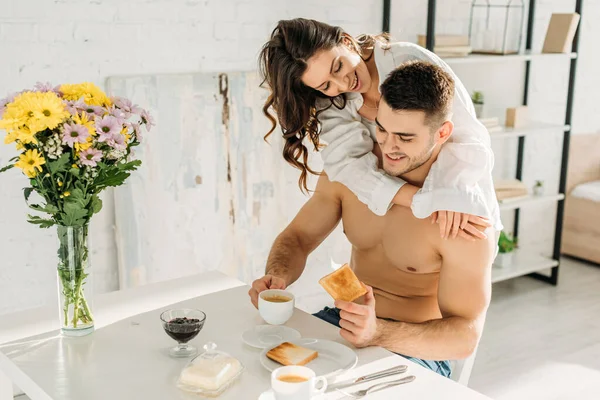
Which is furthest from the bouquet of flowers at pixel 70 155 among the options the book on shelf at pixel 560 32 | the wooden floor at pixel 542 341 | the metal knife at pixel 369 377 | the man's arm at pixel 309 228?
the book on shelf at pixel 560 32

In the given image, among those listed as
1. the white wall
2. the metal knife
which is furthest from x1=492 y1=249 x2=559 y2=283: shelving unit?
the metal knife

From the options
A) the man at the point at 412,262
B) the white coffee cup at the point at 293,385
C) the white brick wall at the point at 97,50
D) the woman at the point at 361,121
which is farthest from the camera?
the white brick wall at the point at 97,50

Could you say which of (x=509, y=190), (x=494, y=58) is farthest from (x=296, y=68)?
(x=509, y=190)

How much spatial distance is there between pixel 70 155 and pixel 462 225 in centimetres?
99

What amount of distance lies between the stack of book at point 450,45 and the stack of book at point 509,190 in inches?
33.4

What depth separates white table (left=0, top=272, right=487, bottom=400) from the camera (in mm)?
1569

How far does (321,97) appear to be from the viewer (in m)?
2.39

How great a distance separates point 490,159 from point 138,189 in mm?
1580

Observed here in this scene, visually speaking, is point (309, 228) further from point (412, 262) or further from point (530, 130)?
point (530, 130)

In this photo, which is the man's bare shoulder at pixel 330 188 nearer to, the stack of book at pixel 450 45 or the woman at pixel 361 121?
the woman at pixel 361 121

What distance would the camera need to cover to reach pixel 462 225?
1.94 metres

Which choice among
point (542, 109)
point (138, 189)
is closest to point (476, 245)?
point (138, 189)

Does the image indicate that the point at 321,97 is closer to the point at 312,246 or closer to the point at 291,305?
the point at 312,246

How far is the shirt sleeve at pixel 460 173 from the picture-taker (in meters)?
1.96
